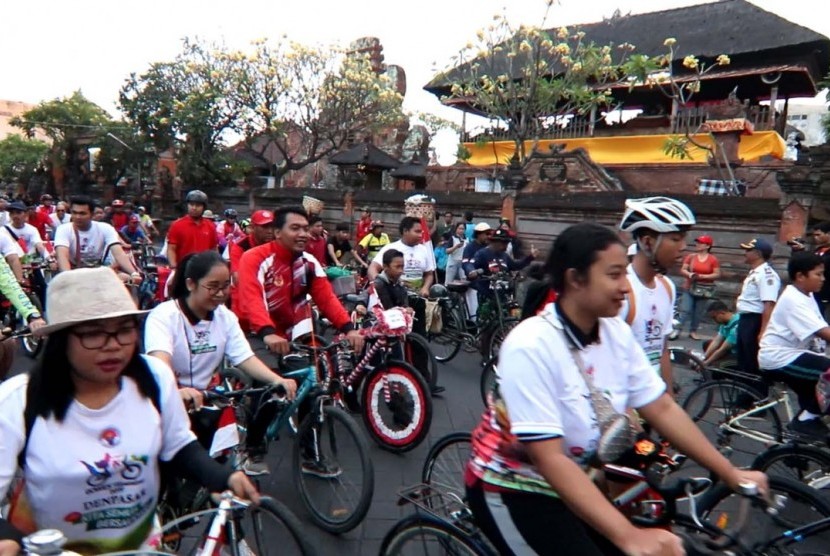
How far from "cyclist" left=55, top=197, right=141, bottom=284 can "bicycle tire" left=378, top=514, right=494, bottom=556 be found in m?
5.50

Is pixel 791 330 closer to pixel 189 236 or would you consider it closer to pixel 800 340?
pixel 800 340

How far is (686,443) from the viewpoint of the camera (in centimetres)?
219

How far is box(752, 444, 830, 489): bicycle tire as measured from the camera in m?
3.56

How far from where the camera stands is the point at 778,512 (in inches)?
90.3

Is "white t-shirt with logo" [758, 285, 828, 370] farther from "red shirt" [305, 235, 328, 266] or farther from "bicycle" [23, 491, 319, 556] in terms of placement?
"red shirt" [305, 235, 328, 266]

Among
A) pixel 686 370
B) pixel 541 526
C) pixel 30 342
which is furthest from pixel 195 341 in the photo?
pixel 686 370

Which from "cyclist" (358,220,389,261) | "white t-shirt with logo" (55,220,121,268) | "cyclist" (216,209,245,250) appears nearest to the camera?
"white t-shirt with logo" (55,220,121,268)

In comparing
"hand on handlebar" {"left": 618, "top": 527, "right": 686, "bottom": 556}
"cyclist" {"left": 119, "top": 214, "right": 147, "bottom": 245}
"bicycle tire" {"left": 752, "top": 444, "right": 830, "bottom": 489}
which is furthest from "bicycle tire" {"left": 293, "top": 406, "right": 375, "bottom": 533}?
"cyclist" {"left": 119, "top": 214, "right": 147, "bottom": 245}

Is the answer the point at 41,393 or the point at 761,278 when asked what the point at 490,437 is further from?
the point at 761,278

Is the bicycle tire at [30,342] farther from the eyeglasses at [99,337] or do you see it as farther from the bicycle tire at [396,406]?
the eyeglasses at [99,337]

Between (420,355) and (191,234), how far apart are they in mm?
3636

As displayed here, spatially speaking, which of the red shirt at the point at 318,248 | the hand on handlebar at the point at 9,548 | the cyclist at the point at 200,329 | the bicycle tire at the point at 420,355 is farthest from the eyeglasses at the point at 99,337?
the red shirt at the point at 318,248

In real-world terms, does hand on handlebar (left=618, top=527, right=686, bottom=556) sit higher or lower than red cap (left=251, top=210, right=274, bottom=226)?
lower

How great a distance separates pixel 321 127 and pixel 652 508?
25876mm
